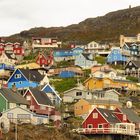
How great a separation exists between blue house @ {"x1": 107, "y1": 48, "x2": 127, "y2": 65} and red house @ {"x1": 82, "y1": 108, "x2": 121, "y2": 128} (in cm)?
5833

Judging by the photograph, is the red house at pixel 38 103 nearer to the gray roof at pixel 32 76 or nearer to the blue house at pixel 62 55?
the gray roof at pixel 32 76

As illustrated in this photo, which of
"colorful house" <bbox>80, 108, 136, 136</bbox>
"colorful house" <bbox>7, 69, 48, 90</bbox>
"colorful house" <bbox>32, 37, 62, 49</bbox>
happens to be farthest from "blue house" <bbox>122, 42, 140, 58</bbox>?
"colorful house" <bbox>80, 108, 136, 136</bbox>

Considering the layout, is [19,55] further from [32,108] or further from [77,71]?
[32,108]

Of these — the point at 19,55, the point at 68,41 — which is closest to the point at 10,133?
the point at 19,55

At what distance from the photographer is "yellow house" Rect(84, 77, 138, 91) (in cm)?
11188

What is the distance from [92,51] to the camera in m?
158

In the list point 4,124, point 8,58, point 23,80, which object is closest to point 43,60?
point 8,58

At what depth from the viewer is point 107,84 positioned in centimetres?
11362

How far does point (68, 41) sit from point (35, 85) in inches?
3265

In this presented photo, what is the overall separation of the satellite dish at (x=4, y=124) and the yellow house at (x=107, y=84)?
37.1 metres

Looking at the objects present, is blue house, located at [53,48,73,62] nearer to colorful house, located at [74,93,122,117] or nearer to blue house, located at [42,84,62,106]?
blue house, located at [42,84,62,106]

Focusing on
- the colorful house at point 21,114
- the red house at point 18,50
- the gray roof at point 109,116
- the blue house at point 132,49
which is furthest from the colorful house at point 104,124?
the red house at point 18,50

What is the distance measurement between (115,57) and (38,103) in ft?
190

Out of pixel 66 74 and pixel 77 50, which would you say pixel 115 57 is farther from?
pixel 66 74
